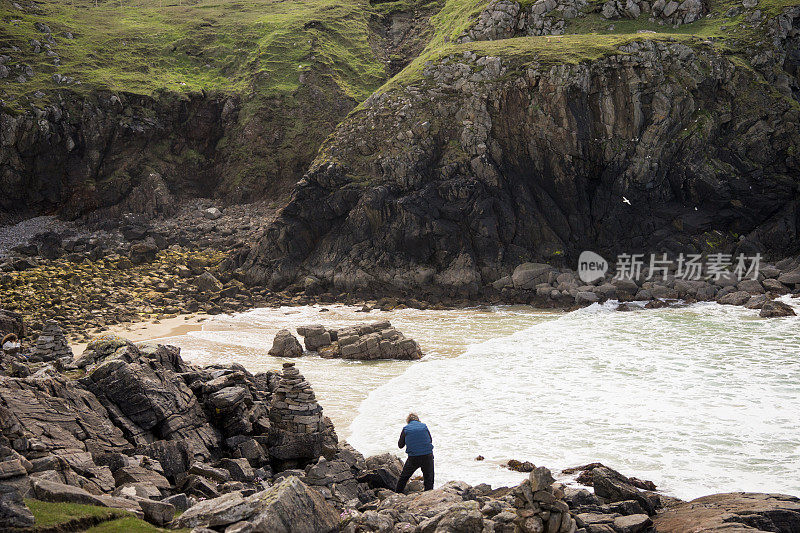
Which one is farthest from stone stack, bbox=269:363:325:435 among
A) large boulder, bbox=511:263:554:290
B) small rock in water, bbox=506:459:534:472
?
large boulder, bbox=511:263:554:290

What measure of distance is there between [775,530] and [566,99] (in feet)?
129

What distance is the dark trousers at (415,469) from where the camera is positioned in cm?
1443

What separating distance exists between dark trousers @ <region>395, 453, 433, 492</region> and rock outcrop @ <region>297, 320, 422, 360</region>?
1454 centimetres

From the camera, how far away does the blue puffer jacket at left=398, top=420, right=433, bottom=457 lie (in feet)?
47.3

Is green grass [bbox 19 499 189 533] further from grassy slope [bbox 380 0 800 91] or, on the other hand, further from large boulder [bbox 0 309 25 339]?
grassy slope [bbox 380 0 800 91]

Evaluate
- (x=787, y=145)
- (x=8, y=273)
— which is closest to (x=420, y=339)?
(x=8, y=273)

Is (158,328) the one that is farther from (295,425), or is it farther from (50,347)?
(295,425)

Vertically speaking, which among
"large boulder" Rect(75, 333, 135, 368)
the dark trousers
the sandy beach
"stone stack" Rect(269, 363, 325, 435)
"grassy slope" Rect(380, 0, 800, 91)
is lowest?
the sandy beach

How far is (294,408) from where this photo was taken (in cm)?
1603

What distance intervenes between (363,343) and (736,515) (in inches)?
762

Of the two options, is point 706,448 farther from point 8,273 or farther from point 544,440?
point 8,273

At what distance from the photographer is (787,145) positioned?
46031 millimetres

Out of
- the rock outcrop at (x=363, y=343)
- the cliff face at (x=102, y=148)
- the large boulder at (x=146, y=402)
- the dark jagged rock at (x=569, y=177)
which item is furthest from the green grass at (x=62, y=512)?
the cliff face at (x=102, y=148)

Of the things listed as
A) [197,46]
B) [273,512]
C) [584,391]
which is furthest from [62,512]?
[197,46]
